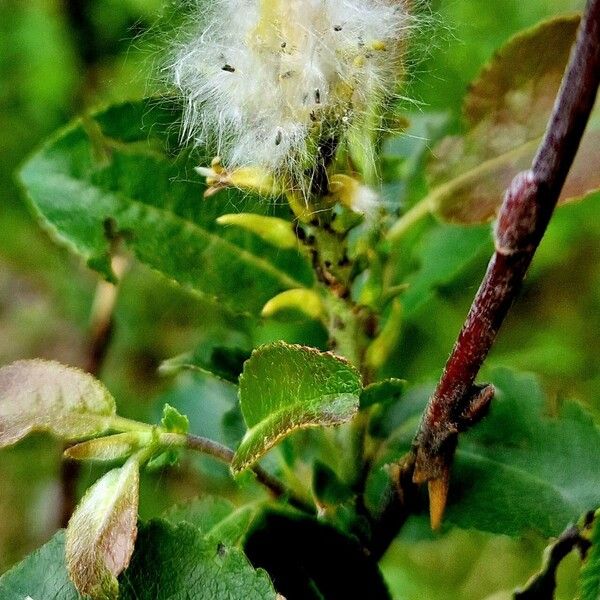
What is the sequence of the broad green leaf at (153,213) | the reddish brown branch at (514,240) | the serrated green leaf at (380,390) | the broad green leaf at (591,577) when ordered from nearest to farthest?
the reddish brown branch at (514,240) → the broad green leaf at (591,577) → the serrated green leaf at (380,390) → the broad green leaf at (153,213)

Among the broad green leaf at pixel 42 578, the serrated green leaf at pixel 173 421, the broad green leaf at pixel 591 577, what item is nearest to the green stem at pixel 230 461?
the serrated green leaf at pixel 173 421

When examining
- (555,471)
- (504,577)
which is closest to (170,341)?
(504,577)

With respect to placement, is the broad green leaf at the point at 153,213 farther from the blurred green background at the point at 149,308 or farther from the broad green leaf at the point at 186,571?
the blurred green background at the point at 149,308

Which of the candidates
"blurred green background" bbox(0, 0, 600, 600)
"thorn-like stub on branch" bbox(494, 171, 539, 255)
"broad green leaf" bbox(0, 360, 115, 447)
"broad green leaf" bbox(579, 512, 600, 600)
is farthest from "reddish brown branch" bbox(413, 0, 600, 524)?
"blurred green background" bbox(0, 0, 600, 600)

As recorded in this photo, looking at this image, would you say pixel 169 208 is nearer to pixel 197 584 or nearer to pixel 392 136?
pixel 392 136

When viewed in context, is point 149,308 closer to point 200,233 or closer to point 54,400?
point 200,233

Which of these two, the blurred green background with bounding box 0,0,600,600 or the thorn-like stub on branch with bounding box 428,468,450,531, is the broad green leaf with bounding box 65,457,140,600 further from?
the blurred green background with bounding box 0,0,600,600
